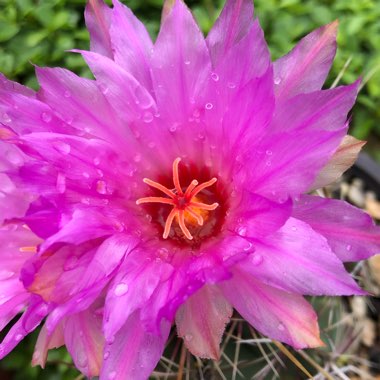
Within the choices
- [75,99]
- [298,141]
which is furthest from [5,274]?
[298,141]

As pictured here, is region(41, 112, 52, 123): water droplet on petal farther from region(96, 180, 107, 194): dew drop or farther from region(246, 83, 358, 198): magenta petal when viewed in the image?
region(246, 83, 358, 198): magenta petal

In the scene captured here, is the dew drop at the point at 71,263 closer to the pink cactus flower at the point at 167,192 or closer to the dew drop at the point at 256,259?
the pink cactus flower at the point at 167,192

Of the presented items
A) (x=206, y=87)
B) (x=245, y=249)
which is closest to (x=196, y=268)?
(x=245, y=249)

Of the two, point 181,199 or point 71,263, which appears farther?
point 181,199

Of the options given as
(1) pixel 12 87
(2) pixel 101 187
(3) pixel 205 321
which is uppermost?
(1) pixel 12 87

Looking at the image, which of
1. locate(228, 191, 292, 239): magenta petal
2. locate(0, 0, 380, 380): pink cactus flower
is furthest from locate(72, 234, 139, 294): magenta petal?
locate(228, 191, 292, 239): magenta petal

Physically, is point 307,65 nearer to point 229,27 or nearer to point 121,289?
point 229,27

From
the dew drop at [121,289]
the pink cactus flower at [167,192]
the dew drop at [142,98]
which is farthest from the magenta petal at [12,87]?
the dew drop at [121,289]
